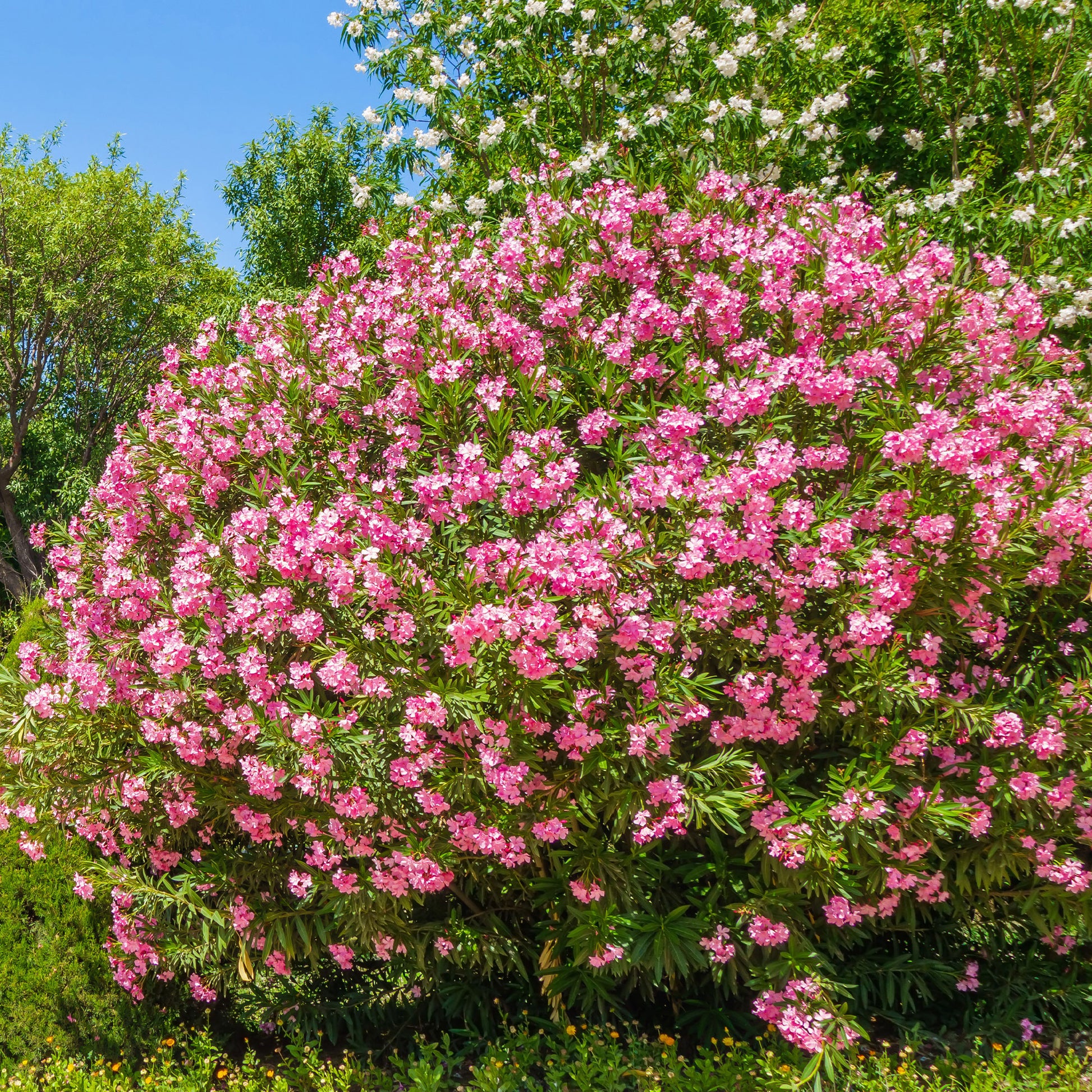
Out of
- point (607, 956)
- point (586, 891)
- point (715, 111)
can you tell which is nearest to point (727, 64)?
point (715, 111)

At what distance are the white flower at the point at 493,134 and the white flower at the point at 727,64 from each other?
7.00ft

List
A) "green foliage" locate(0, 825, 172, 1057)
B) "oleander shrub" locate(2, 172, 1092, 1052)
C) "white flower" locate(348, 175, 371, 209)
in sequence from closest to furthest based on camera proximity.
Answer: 1. "oleander shrub" locate(2, 172, 1092, 1052)
2. "green foliage" locate(0, 825, 172, 1057)
3. "white flower" locate(348, 175, 371, 209)

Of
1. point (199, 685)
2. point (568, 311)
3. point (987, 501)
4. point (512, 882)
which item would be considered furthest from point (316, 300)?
point (987, 501)

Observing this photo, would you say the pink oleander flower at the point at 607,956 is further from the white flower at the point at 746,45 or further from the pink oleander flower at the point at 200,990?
the white flower at the point at 746,45

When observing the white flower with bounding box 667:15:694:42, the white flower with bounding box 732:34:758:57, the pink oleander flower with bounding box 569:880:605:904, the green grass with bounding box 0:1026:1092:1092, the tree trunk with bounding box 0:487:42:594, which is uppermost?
the tree trunk with bounding box 0:487:42:594

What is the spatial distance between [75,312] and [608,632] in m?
27.3

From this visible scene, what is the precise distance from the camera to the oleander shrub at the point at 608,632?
4.43 m

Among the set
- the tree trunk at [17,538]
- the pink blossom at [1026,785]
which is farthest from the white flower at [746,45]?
the tree trunk at [17,538]

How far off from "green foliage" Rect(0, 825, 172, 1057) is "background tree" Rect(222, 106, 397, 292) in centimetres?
1899

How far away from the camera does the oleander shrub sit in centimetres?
443

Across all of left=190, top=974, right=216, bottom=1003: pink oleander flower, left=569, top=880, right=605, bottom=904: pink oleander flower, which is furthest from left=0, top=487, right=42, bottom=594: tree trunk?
left=569, top=880, right=605, bottom=904: pink oleander flower

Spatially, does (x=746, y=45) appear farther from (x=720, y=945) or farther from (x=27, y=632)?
(x=27, y=632)

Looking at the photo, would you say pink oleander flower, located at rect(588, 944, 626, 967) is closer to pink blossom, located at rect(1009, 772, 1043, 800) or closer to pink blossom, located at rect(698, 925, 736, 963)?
pink blossom, located at rect(698, 925, 736, 963)

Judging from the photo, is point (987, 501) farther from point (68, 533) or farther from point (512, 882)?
point (68, 533)
